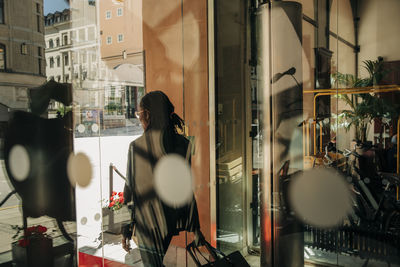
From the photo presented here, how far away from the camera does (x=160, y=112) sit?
2.53m

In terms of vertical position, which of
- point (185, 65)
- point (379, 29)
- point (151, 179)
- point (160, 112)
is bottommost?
point (151, 179)

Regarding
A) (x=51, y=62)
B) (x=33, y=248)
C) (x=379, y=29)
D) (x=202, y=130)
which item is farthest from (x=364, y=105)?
(x=33, y=248)

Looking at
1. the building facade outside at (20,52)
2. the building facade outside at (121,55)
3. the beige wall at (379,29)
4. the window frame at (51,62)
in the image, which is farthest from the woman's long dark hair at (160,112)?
the beige wall at (379,29)

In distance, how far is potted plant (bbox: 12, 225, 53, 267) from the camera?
184 centimetres

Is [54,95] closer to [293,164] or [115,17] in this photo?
[115,17]

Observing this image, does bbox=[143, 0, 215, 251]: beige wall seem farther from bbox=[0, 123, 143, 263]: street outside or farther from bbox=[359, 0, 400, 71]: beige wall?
bbox=[359, 0, 400, 71]: beige wall

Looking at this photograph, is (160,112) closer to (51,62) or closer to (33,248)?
(51,62)

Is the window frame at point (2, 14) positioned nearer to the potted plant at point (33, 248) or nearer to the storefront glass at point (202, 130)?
the storefront glass at point (202, 130)

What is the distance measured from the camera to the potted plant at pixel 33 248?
1.84 metres

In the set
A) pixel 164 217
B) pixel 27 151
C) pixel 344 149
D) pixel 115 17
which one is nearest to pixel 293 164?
pixel 344 149

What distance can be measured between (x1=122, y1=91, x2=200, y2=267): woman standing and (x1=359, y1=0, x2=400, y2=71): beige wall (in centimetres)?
162

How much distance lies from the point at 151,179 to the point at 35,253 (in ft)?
2.89

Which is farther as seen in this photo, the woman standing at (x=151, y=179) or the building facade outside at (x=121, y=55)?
the woman standing at (x=151, y=179)

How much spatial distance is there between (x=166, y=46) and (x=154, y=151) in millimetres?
874
